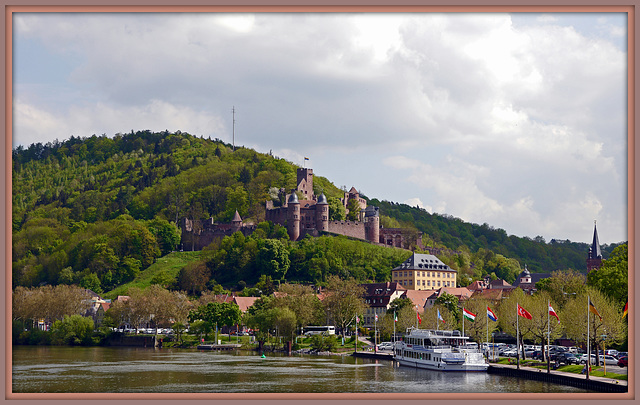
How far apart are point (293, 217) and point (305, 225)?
10.9 feet

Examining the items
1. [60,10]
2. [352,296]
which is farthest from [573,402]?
[352,296]

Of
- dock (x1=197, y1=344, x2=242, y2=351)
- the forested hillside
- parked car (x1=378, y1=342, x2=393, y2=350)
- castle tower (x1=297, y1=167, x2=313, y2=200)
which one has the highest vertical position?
castle tower (x1=297, y1=167, x2=313, y2=200)

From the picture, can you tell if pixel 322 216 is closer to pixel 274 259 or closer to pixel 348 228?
pixel 348 228

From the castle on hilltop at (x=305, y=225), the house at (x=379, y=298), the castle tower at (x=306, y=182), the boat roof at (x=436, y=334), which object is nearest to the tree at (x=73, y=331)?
the house at (x=379, y=298)

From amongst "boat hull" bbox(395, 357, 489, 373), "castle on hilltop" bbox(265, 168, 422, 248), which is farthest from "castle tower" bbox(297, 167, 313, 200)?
"boat hull" bbox(395, 357, 489, 373)

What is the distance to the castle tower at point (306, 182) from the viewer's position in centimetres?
16850

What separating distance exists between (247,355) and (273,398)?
186 ft

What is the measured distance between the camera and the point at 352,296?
336ft

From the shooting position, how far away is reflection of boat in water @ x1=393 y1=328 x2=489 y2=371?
216ft

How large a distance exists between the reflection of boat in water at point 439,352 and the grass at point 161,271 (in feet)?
243

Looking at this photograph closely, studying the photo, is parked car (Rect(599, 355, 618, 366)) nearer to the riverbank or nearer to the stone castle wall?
the riverbank

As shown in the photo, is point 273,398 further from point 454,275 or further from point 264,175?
point 264,175

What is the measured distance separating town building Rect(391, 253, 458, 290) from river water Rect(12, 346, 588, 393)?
5691cm

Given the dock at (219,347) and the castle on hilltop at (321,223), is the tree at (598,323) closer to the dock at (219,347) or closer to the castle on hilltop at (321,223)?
the dock at (219,347)
